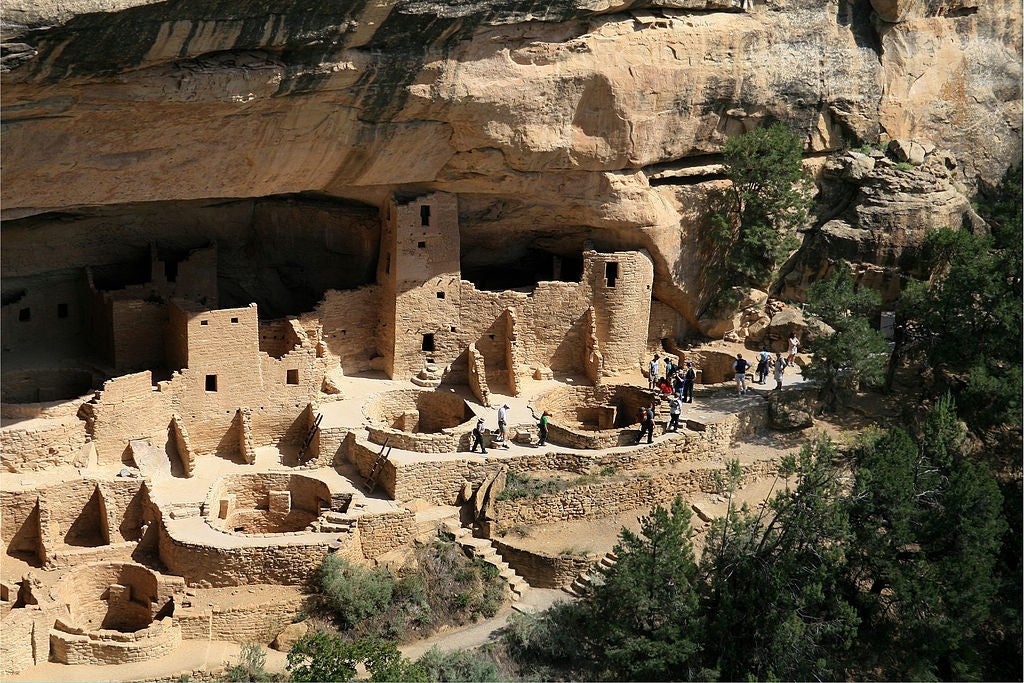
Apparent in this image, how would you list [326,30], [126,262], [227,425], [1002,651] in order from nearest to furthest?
[326,30]
[1002,651]
[227,425]
[126,262]

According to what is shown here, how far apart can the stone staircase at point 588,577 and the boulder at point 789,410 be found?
508 centimetres

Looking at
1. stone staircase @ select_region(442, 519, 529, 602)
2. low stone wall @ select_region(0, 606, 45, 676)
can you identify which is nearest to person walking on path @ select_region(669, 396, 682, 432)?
stone staircase @ select_region(442, 519, 529, 602)

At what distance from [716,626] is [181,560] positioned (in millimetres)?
8252

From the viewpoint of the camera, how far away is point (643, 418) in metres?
29.0

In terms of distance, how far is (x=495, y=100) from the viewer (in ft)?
93.9

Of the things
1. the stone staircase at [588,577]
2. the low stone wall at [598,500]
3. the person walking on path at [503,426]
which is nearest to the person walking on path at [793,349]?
the low stone wall at [598,500]

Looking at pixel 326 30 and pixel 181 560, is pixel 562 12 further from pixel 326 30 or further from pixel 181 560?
pixel 181 560

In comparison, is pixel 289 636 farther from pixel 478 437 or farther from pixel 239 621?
pixel 478 437

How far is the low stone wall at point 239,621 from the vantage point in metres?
25.5

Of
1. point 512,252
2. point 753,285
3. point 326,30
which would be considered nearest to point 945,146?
point 753,285

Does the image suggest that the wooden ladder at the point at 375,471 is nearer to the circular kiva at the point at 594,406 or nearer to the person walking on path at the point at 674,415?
the circular kiva at the point at 594,406

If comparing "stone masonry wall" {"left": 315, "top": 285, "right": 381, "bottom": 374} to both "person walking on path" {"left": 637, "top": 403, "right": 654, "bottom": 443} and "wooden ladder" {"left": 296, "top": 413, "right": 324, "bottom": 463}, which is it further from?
"person walking on path" {"left": 637, "top": 403, "right": 654, "bottom": 443}

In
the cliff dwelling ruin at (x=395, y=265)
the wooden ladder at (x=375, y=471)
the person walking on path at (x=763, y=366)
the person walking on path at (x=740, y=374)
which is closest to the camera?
the cliff dwelling ruin at (x=395, y=265)

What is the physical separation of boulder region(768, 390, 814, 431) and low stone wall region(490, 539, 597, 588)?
210 inches
